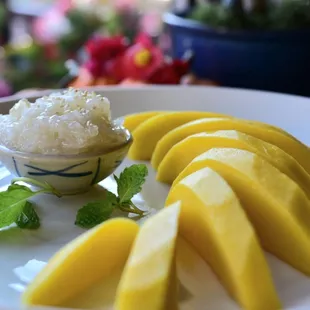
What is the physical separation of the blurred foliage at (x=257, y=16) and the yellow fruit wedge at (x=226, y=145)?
0.50 meters

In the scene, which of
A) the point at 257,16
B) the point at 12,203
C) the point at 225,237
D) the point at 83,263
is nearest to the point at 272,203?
the point at 225,237

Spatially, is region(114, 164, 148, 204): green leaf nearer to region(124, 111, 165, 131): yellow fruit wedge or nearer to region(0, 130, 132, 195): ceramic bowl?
region(0, 130, 132, 195): ceramic bowl

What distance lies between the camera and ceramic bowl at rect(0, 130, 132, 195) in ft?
2.20

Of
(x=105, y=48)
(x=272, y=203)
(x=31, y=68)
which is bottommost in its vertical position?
(x=31, y=68)

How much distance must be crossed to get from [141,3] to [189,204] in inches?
66.8

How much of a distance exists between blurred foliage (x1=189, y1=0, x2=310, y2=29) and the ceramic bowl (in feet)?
1.75

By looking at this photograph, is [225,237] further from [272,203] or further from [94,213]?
[94,213]

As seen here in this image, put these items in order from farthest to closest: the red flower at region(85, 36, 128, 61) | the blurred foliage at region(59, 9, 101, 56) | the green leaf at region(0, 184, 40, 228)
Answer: the blurred foliage at region(59, 9, 101, 56)
the red flower at region(85, 36, 128, 61)
the green leaf at region(0, 184, 40, 228)

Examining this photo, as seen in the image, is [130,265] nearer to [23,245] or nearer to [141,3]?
[23,245]

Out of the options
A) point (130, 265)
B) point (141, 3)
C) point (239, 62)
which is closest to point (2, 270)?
point (130, 265)

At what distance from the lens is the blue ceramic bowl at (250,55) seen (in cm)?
108

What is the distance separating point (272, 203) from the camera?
0.54 m

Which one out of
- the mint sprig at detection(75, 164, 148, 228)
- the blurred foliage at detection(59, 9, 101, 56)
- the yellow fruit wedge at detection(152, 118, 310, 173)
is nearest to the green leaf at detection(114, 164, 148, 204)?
the mint sprig at detection(75, 164, 148, 228)

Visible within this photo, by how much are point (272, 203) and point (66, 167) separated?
255 millimetres
